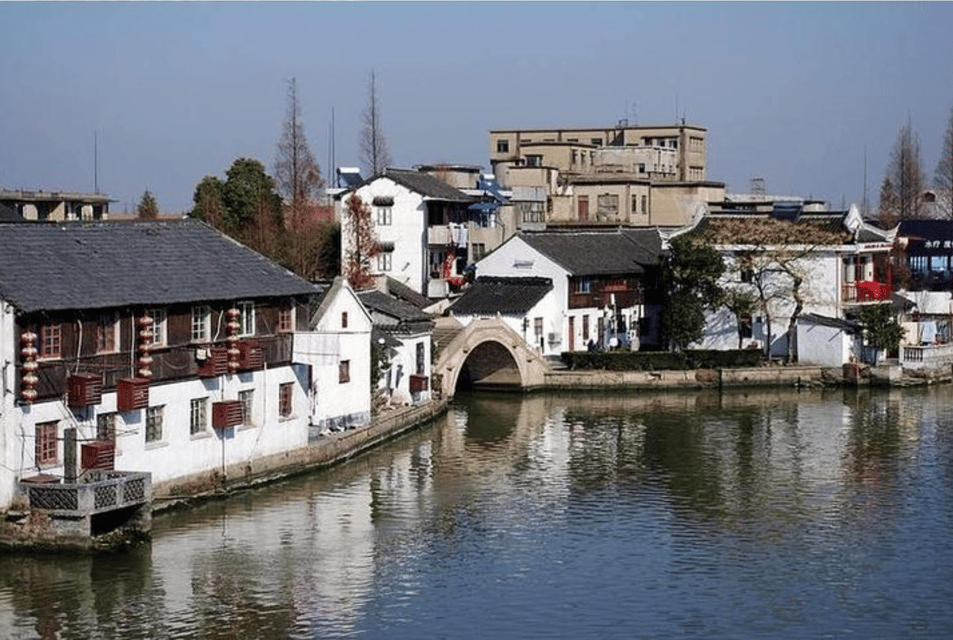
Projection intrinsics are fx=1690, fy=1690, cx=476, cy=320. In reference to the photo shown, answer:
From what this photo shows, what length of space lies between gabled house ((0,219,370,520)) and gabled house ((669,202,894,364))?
25.4 metres

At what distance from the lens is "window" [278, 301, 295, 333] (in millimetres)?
39000

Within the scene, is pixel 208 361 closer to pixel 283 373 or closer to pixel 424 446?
pixel 283 373

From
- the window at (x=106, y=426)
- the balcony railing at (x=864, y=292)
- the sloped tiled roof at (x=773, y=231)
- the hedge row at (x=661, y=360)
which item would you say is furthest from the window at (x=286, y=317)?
the balcony railing at (x=864, y=292)

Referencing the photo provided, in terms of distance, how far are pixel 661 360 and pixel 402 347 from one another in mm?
13662

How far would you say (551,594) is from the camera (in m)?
29.4

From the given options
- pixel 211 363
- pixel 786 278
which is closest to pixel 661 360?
pixel 786 278

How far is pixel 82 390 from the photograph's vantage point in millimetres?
31422

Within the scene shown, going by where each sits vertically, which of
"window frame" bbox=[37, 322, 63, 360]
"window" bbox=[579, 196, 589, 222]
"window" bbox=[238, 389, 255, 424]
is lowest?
"window" bbox=[238, 389, 255, 424]

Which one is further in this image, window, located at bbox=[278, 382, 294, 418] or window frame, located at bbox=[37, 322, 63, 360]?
window, located at bbox=[278, 382, 294, 418]

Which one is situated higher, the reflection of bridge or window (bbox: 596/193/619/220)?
window (bbox: 596/193/619/220)

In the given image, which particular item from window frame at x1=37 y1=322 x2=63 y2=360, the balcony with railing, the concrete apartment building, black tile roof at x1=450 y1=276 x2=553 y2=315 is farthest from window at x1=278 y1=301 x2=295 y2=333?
the concrete apartment building

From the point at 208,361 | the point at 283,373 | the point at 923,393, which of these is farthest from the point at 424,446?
the point at 923,393

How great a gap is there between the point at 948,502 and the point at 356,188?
119 feet

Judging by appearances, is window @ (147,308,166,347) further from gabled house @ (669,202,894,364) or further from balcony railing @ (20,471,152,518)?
gabled house @ (669,202,894,364)
